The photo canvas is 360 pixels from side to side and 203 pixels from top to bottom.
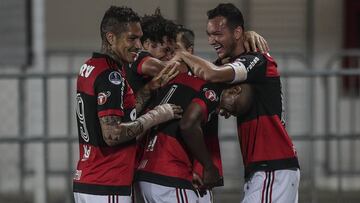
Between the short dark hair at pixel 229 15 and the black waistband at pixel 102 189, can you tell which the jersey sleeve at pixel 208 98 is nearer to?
the short dark hair at pixel 229 15

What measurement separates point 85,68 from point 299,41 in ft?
22.4

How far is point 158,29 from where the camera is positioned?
7.59 m

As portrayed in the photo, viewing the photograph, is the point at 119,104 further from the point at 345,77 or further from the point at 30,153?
the point at 345,77

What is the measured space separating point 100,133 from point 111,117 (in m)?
0.16

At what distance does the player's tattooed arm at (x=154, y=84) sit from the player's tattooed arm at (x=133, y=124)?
0.17 metres

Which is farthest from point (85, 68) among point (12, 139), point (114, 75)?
point (12, 139)

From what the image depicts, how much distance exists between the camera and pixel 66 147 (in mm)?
10875

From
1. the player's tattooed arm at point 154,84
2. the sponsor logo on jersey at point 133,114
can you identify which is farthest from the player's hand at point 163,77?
the sponsor logo on jersey at point 133,114

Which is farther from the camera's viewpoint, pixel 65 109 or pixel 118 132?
pixel 65 109

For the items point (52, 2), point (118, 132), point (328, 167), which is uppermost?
point (52, 2)

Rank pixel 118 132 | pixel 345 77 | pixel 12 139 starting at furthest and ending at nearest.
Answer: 1. pixel 345 77
2. pixel 12 139
3. pixel 118 132

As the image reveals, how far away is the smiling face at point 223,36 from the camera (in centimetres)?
740

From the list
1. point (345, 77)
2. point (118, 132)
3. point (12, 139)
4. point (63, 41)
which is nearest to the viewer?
point (118, 132)

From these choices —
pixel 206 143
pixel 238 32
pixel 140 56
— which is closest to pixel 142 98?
pixel 140 56
